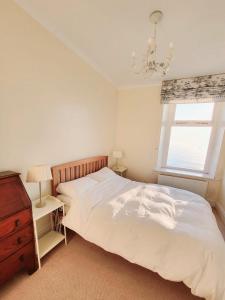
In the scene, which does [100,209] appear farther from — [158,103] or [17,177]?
[158,103]

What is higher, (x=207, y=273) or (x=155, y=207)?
(x=155, y=207)

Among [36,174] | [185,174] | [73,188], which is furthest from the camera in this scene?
[185,174]

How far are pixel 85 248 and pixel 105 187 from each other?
0.83 m

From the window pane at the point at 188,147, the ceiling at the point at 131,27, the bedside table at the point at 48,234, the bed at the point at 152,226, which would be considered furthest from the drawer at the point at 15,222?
the window pane at the point at 188,147

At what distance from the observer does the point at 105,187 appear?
7.18 ft

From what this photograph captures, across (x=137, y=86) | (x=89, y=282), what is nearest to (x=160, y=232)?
(x=89, y=282)

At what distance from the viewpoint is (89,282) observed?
54.6 inches

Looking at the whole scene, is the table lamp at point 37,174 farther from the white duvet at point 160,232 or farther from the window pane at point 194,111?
the window pane at point 194,111

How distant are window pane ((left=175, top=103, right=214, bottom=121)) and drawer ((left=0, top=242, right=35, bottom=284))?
3.31 meters

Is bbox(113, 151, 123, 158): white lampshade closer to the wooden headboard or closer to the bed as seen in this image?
the wooden headboard

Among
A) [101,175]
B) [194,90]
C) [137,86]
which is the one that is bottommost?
[101,175]

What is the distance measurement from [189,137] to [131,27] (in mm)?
2387

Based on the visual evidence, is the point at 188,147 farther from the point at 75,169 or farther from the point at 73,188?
the point at 73,188

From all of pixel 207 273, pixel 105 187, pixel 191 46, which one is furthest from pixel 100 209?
pixel 191 46
